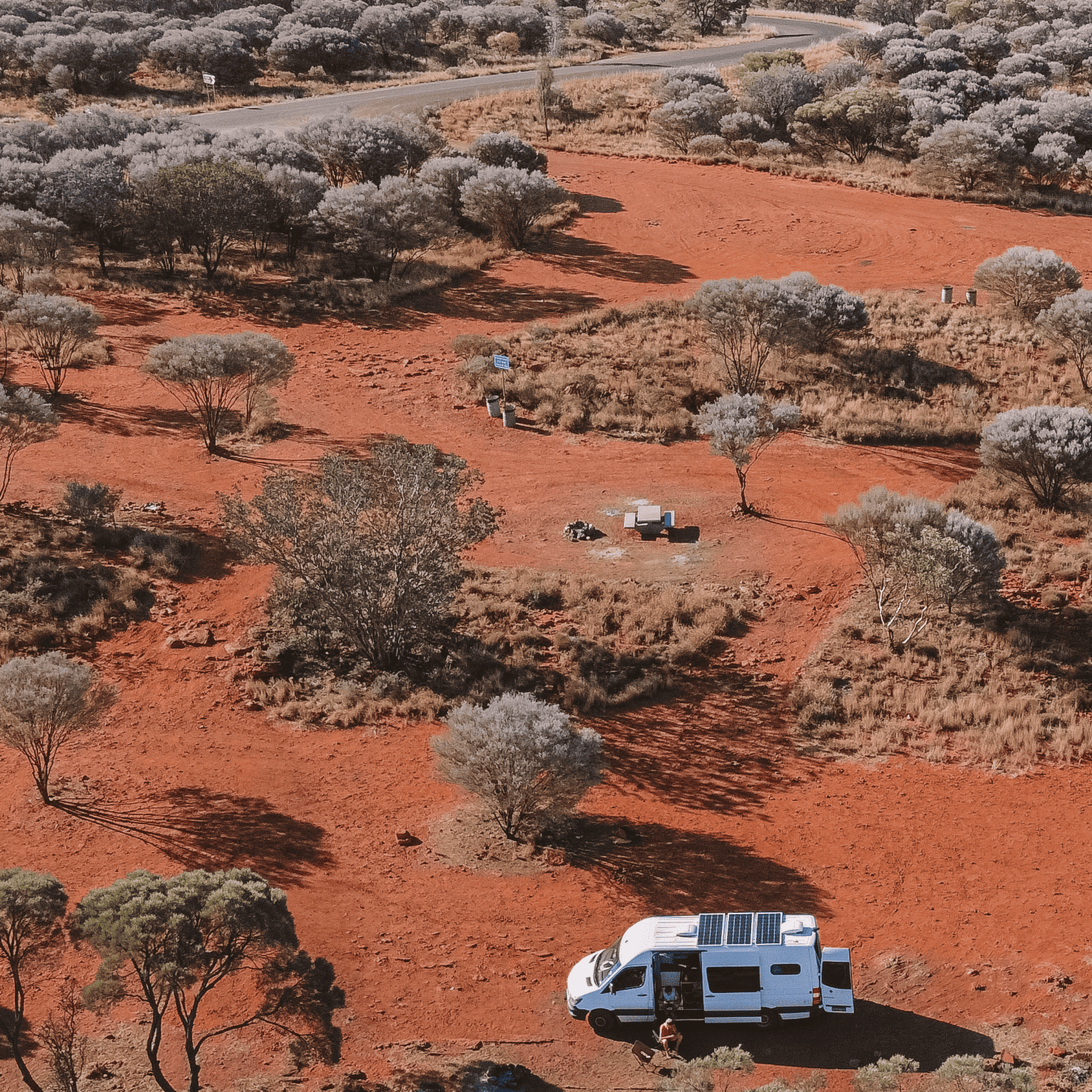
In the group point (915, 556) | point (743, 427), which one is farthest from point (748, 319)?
point (915, 556)

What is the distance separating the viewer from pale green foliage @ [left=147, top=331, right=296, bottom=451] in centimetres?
2956

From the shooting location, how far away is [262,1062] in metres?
13.8

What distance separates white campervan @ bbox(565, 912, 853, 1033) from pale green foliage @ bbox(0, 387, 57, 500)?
19.0m

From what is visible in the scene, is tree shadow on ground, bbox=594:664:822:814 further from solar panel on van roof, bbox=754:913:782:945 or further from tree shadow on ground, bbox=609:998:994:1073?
tree shadow on ground, bbox=609:998:994:1073

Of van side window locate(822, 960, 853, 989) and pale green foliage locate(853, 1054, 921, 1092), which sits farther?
van side window locate(822, 960, 853, 989)

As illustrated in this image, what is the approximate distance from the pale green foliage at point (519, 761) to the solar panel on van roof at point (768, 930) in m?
3.89

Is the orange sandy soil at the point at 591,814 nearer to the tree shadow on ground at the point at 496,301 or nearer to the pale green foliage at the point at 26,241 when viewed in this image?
the tree shadow on ground at the point at 496,301

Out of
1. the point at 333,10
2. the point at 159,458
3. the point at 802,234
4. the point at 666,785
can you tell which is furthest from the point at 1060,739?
the point at 333,10

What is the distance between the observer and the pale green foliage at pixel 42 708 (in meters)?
18.0

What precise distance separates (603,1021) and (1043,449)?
18.0 meters

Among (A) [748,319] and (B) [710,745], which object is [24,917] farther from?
(A) [748,319]

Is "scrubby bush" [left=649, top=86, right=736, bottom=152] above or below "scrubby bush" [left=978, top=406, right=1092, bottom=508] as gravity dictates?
above

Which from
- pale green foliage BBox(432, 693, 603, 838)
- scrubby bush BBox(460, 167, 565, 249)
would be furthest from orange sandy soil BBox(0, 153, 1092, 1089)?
scrubby bush BBox(460, 167, 565, 249)

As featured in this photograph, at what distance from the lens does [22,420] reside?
1043 inches
